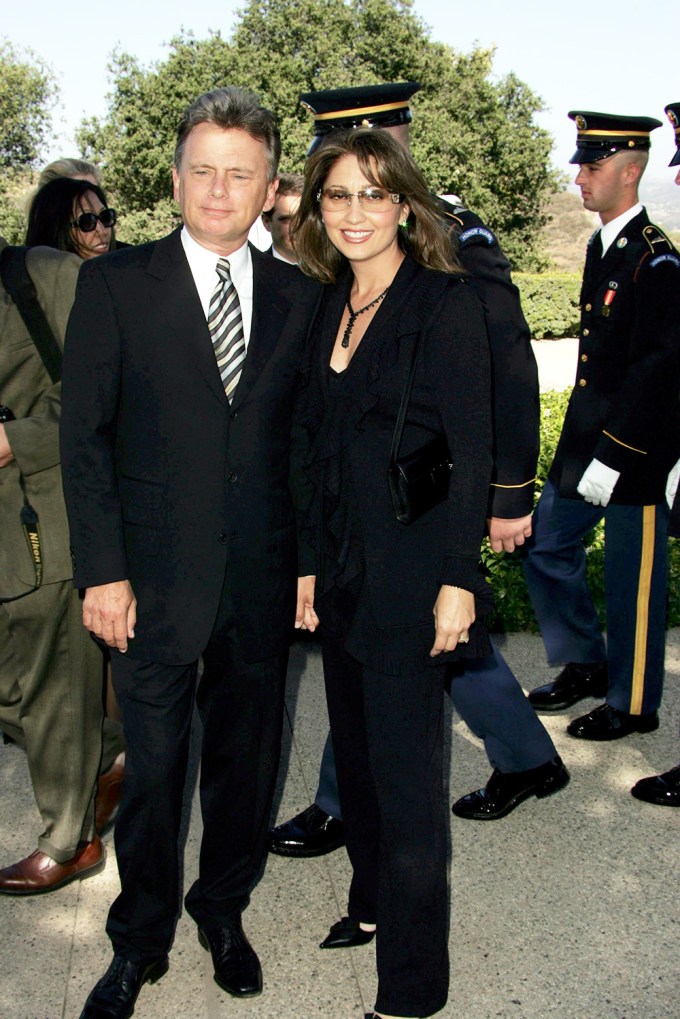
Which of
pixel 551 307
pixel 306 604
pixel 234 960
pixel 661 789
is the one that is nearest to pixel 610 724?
pixel 661 789

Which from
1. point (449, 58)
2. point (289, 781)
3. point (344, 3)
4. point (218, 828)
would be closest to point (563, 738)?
point (289, 781)

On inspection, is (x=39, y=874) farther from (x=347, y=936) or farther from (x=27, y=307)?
(x=27, y=307)

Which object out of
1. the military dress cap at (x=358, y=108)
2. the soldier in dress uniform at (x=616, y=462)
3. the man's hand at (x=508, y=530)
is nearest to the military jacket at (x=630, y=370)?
the soldier in dress uniform at (x=616, y=462)

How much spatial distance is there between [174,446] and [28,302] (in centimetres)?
72

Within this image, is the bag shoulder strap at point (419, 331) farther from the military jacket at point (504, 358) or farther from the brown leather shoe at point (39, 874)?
the brown leather shoe at point (39, 874)

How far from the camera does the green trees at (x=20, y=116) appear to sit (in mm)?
43969

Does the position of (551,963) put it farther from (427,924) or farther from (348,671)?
(348,671)

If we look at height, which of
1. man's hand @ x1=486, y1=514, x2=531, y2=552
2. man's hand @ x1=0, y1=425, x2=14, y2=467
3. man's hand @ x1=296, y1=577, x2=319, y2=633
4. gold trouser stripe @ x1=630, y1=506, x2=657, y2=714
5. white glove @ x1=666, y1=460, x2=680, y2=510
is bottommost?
gold trouser stripe @ x1=630, y1=506, x2=657, y2=714

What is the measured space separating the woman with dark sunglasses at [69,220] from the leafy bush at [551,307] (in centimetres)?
2075

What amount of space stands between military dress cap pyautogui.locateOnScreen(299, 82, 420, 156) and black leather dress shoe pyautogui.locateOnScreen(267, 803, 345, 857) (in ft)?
6.46

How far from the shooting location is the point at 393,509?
2.30m

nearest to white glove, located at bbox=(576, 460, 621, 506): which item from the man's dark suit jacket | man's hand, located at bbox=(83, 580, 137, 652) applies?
the man's dark suit jacket

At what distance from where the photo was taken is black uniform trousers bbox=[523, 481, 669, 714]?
152 inches

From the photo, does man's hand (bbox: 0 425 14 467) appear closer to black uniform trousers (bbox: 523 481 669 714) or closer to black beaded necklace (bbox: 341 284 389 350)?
black beaded necklace (bbox: 341 284 389 350)
